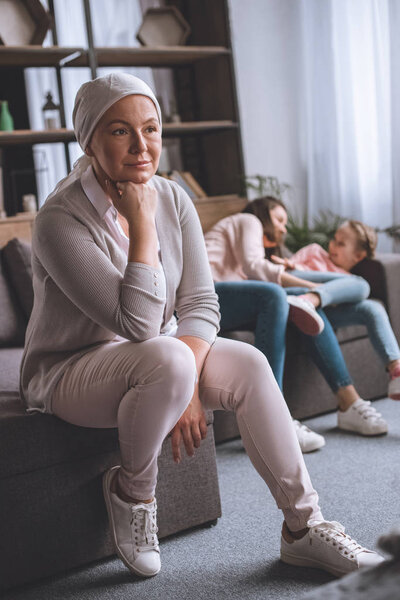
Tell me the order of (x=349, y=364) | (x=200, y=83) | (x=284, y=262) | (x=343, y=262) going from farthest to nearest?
(x=200, y=83)
(x=343, y=262)
(x=284, y=262)
(x=349, y=364)

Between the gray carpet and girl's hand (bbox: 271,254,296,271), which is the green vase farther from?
the gray carpet

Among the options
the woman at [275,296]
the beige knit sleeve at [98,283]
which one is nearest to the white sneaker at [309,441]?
the woman at [275,296]

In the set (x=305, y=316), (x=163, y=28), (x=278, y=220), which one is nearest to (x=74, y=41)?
(x=163, y=28)

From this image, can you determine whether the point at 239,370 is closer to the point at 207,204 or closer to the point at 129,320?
the point at 129,320

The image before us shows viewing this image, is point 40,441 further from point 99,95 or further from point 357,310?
point 357,310

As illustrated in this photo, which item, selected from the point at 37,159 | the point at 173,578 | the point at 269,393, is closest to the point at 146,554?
the point at 173,578

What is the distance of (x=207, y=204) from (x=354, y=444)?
162cm

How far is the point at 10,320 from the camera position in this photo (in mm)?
2650

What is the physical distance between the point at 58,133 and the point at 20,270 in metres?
0.92

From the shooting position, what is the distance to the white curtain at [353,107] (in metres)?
3.76

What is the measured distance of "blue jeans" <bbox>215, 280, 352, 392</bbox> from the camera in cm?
247

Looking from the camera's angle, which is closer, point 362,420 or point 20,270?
point 362,420

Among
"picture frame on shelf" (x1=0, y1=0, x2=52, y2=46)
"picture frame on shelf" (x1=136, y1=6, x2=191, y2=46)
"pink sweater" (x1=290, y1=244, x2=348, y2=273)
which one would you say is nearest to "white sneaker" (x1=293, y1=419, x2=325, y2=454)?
"pink sweater" (x1=290, y1=244, x2=348, y2=273)

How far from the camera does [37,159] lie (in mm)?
3916
